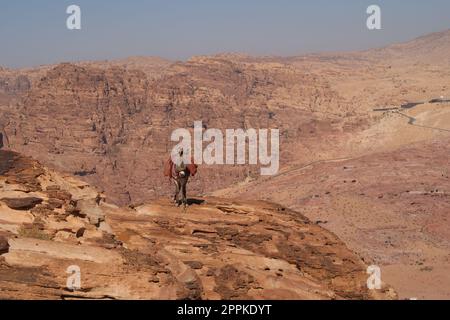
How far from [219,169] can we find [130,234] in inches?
2256

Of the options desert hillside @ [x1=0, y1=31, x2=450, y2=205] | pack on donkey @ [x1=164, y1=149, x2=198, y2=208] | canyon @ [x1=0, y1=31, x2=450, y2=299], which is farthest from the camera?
desert hillside @ [x1=0, y1=31, x2=450, y2=205]

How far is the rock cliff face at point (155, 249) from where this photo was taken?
10.7 meters

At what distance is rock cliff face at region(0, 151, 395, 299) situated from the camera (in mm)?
10688

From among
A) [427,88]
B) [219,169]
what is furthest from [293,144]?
[427,88]

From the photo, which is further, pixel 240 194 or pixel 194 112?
pixel 194 112

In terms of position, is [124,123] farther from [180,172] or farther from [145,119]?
[180,172]

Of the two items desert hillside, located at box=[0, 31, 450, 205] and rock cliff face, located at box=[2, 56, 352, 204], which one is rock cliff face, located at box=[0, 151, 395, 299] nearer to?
desert hillside, located at box=[0, 31, 450, 205]

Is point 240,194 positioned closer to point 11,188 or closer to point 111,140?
point 111,140

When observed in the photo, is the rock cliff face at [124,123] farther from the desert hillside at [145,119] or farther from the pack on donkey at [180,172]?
the pack on donkey at [180,172]

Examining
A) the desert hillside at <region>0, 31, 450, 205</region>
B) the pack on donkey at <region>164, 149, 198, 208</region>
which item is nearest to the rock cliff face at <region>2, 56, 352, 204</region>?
the desert hillside at <region>0, 31, 450, 205</region>

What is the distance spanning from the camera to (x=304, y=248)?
1563cm

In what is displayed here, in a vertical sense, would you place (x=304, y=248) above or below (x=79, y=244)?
below
